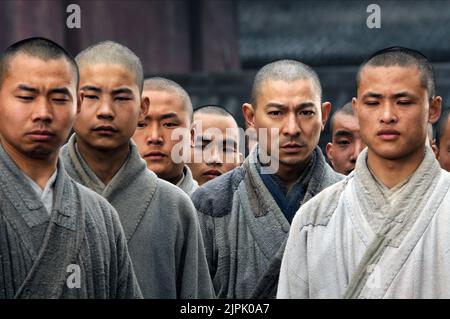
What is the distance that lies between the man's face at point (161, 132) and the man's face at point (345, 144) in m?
1.30

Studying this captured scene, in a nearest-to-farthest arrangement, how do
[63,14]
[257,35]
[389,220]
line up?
[389,220] < [63,14] < [257,35]

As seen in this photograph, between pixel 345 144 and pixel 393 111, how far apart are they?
3167 millimetres

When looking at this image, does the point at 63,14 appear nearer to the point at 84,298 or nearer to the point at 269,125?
the point at 269,125

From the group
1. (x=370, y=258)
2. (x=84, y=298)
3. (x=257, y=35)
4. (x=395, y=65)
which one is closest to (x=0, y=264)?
(x=84, y=298)

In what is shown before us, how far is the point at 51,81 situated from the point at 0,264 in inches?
35.4

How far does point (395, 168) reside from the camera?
6305 mm

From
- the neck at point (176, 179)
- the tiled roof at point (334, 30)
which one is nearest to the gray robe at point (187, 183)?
the neck at point (176, 179)

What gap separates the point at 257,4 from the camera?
753 inches

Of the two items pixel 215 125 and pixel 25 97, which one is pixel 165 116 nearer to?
pixel 215 125

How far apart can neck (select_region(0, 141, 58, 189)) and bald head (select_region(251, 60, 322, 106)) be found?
2.16m

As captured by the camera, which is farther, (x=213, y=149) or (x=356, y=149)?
(x=213, y=149)

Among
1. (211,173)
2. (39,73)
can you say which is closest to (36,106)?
(39,73)

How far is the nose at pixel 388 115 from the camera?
6238 mm

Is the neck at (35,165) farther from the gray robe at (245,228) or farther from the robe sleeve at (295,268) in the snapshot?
the gray robe at (245,228)
